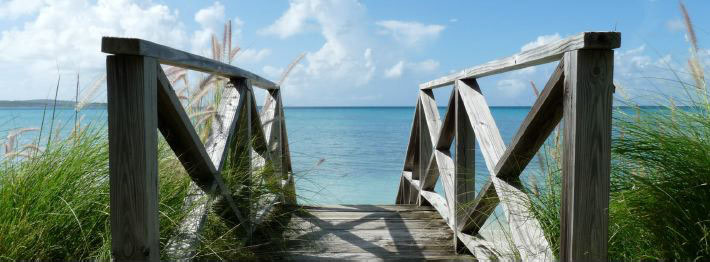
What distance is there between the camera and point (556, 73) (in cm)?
183

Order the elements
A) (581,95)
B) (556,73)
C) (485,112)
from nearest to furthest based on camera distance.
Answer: (581,95) < (556,73) < (485,112)

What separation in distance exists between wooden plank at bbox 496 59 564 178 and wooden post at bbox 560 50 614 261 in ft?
0.42

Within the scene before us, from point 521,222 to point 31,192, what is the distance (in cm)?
189

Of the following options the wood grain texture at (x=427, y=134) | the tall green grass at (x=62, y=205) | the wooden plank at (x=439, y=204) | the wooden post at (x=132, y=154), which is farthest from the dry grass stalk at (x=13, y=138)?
the wood grain texture at (x=427, y=134)

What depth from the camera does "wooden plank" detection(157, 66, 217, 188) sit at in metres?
1.94

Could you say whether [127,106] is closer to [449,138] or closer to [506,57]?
[506,57]

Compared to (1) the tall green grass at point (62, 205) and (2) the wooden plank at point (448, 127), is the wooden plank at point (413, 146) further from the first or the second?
(1) the tall green grass at point (62, 205)

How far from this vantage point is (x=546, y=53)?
191 centimetres

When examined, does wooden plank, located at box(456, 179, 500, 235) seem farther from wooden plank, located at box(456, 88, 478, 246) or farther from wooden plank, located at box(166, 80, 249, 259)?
wooden plank, located at box(166, 80, 249, 259)

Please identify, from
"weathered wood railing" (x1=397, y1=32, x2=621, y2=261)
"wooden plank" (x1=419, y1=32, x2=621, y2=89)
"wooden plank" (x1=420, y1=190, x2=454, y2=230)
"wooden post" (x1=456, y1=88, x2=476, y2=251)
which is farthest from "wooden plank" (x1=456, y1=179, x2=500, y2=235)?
"wooden plank" (x1=419, y1=32, x2=621, y2=89)

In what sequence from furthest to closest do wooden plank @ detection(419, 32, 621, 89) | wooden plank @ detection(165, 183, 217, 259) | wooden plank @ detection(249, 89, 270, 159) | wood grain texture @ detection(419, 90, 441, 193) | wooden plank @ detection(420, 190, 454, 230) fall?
wood grain texture @ detection(419, 90, 441, 193)
wooden plank @ detection(420, 190, 454, 230)
wooden plank @ detection(249, 89, 270, 159)
wooden plank @ detection(165, 183, 217, 259)
wooden plank @ detection(419, 32, 621, 89)

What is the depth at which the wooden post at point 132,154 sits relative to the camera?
1674 mm

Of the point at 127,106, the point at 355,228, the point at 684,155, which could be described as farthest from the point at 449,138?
the point at 127,106

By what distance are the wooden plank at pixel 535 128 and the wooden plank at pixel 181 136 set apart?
1.27 meters
